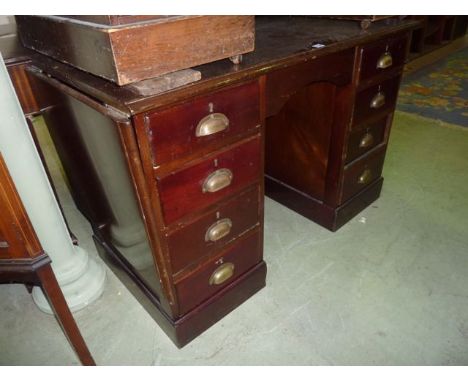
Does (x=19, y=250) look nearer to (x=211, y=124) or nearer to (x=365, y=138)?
(x=211, y=124)

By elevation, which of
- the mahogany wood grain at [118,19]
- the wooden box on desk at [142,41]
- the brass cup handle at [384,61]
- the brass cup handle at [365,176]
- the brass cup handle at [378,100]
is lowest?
the brass cup handle at [365,176]

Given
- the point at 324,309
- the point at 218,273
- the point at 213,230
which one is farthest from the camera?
the point at 324,309

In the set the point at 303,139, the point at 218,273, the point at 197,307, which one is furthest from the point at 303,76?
the point at 197,307

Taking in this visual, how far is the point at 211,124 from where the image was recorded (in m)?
0.93

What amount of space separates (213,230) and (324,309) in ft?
1.90

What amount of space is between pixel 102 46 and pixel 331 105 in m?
0.98

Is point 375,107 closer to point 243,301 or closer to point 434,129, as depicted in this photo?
point 243,301

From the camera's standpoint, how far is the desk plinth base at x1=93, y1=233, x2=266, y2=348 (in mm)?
1245

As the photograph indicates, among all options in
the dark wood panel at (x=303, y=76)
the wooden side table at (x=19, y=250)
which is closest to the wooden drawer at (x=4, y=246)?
the wooden side table at (x=19, y=250)

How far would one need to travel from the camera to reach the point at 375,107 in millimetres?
1562

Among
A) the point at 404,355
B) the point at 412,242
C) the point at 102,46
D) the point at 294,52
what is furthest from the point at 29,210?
the point at 412,242

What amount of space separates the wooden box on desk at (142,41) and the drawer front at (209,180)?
254 mm

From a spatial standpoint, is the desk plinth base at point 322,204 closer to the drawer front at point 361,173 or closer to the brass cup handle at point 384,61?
the drawer front at point 361,173

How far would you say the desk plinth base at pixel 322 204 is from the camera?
1735 mm
